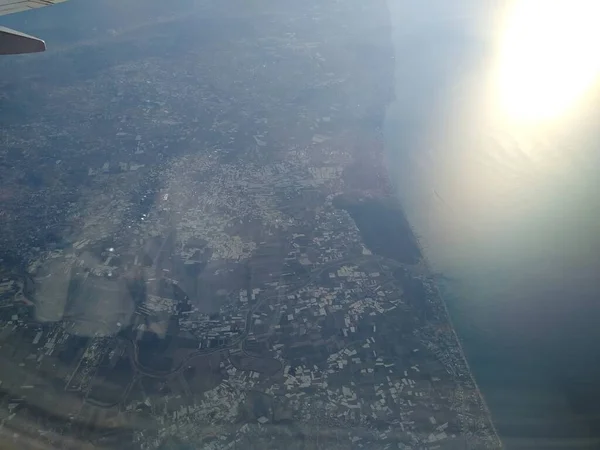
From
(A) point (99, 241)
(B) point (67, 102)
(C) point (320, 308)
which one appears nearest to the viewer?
(C) point (320, 308)

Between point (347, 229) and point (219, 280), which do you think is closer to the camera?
point (219, 280)

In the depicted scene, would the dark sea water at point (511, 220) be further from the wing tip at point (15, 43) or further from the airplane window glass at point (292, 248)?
the wing tip at point (15, 43)

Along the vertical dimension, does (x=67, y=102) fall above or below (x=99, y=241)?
above

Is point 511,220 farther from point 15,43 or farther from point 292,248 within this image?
point 15,43

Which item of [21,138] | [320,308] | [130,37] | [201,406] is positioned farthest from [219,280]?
[130,37]

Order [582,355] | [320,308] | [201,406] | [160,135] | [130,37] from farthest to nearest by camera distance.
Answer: [130,37], [160,135], [320,308], [582,355], [201,406]

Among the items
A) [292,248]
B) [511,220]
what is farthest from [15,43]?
[511,220]

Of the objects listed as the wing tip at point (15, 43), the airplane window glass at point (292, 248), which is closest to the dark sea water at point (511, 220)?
the airplane window glass at point (292, 248)

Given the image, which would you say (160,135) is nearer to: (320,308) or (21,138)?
(21,138)

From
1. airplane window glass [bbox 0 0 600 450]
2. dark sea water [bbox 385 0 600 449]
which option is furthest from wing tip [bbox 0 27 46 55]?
dark sea water [bbox 385 0 600 449]
